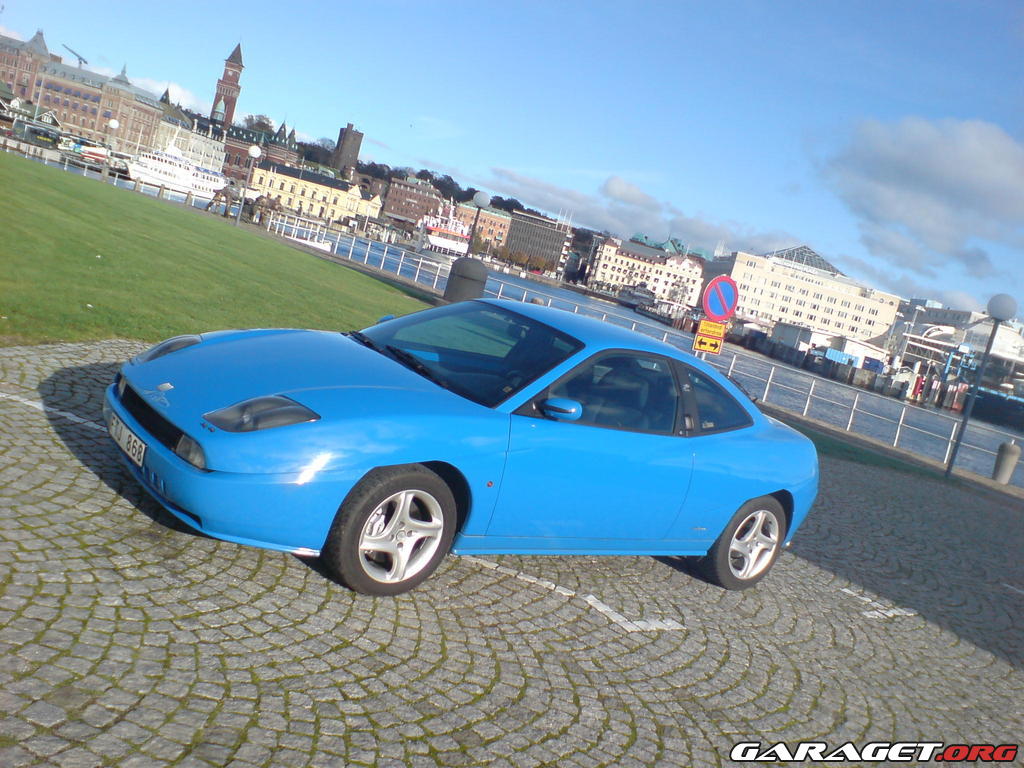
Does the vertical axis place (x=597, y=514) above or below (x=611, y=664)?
above

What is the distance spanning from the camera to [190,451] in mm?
3965

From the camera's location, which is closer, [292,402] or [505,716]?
[505,716]

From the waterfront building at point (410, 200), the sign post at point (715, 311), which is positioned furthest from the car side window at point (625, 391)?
the waterfront building at point (410, 200)

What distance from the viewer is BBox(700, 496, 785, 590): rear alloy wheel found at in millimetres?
5781

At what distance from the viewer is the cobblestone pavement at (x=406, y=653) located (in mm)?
3021

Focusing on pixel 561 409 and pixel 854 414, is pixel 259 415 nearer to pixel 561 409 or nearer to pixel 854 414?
pixel 561 409

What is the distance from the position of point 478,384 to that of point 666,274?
195 meters

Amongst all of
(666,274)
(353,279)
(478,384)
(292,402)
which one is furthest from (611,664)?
(666,274)

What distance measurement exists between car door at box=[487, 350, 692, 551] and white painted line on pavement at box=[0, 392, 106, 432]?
2983 mm

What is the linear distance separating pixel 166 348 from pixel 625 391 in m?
2.69

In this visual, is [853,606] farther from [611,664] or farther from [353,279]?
[353,279]

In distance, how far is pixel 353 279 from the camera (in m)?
26.4

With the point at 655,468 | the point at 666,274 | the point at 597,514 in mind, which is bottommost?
the point at 597,514

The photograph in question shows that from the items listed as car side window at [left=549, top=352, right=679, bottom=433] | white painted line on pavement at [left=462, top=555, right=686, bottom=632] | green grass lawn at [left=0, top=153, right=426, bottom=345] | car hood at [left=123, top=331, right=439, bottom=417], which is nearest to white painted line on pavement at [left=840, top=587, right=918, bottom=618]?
white painted line on pavement at [left=462, top=555, right=686, bottom=632]
